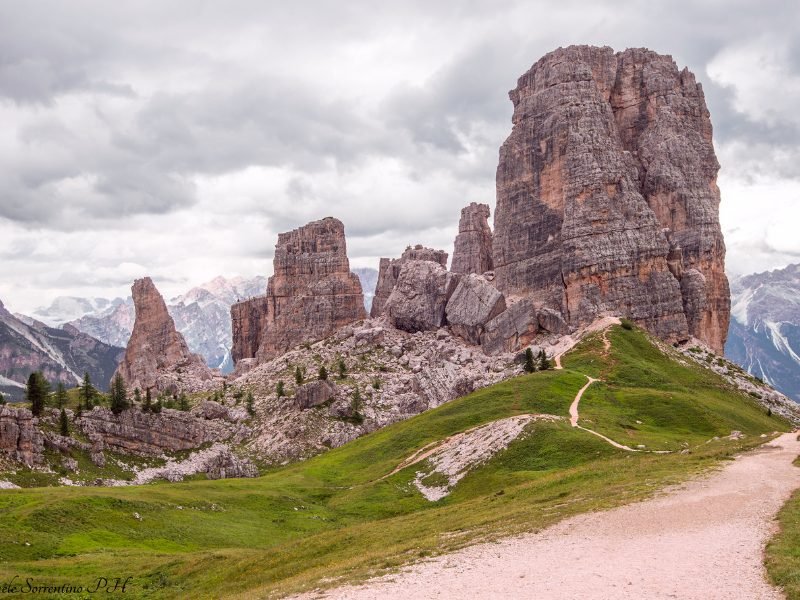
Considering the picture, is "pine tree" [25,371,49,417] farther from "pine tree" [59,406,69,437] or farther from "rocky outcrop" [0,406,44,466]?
"rocky outcrop" [0,406,44,466]

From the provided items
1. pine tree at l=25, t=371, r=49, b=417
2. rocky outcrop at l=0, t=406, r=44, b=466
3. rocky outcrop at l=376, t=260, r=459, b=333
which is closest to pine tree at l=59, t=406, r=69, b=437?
pine tree at l=25, t=371, r=49, b=417

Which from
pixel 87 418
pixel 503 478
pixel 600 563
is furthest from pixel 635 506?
pixel 87 418

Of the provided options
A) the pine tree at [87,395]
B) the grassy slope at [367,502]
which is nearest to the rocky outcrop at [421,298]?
the grassy slope at [367,502]

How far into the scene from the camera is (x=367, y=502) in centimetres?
7119

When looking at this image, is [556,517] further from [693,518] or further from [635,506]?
[693,518]

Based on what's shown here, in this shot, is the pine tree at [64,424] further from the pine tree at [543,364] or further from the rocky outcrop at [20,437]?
the pine tree at [543,364]

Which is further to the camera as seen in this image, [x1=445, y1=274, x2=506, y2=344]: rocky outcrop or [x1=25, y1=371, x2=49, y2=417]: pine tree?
[x1=445, y1=274, x2=506, y2=344]: rocky outcrop

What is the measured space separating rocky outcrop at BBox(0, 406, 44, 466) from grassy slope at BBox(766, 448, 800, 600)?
7081cm

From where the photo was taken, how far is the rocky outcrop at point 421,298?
169 m

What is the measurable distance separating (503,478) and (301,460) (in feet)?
164

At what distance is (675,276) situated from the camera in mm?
153875

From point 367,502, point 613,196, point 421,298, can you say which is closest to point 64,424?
point 367,502

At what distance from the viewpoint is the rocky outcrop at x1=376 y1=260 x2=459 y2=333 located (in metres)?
169

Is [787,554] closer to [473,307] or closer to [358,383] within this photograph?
[358,383]
